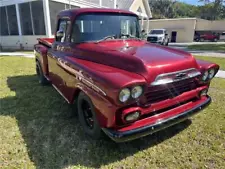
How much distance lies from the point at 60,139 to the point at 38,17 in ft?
48.1

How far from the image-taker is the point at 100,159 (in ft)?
9.38

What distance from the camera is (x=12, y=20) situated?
1725cm

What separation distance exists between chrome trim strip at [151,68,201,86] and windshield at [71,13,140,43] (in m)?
1.42

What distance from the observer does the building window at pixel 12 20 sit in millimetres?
16875

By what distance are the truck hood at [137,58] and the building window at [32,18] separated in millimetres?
13585

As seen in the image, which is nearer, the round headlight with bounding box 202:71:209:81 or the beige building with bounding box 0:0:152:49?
the round headlight with bounding box 202:71:209:81

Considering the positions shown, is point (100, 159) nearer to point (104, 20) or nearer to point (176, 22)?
point (104, 20)

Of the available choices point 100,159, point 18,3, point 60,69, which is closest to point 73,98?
point 60,69

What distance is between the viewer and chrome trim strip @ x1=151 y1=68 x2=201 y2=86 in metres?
2.68

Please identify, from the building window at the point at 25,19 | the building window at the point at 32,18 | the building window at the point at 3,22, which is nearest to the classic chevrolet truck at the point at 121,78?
the building window at the point at 32,18

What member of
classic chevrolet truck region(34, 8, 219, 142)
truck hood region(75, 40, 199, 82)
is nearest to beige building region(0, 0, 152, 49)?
classic chevrolet truck region(34, 8, 219, 142)

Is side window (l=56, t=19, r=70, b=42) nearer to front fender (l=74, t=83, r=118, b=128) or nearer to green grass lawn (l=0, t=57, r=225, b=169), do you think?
green grass lawn (l=0, t=57, r=225, b=169)

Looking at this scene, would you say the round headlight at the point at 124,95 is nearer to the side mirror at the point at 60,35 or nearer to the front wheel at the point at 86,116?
the front wheel at the point at 86,116

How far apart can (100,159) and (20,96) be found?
3.43 meters
